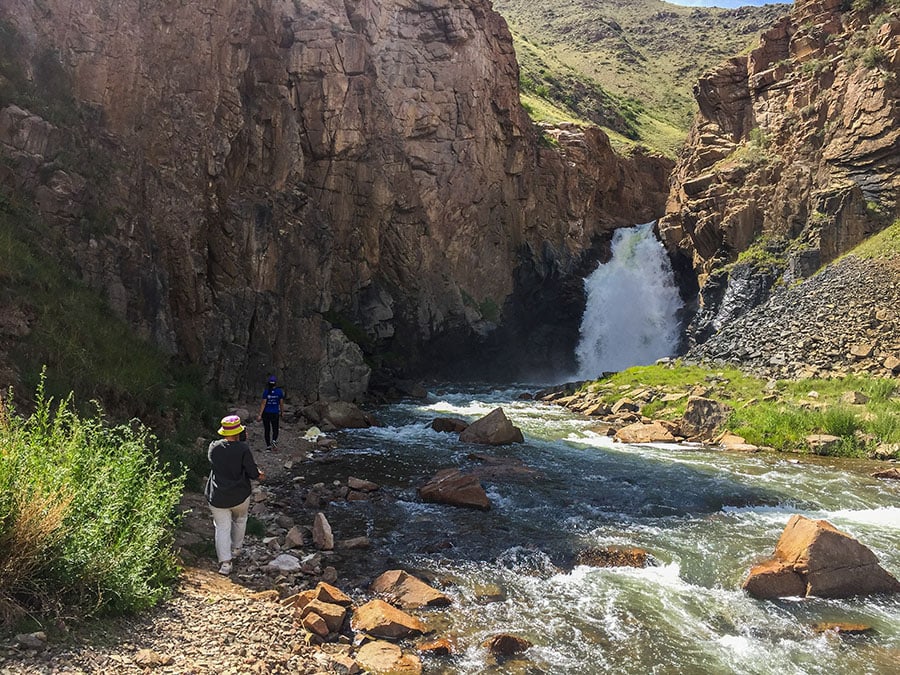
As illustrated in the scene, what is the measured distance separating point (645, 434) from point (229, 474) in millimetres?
16354

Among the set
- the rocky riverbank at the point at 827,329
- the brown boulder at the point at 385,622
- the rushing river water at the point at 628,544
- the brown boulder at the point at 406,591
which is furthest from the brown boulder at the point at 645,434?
the brown boulder at the point at 385,622

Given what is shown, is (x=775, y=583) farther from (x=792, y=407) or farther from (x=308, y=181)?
(x=308, y=181)

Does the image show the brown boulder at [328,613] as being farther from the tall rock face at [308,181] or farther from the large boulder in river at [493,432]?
the tall rock face at [308,181]

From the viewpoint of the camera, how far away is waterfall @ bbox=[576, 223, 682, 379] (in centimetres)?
4175

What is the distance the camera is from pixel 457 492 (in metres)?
13.0

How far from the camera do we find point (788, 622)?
811cm

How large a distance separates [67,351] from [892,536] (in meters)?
17.0

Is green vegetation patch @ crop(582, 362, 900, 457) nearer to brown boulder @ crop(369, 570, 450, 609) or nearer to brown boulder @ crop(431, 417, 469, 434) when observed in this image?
brown boulder @ crop(431, 417, 469, 434)

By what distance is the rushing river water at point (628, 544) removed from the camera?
7.42 m

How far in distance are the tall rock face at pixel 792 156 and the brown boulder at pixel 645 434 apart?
47.5 ft

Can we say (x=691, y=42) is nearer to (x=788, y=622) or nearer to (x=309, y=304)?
(x=309, y=304)

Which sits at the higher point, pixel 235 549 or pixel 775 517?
pixel 235 549

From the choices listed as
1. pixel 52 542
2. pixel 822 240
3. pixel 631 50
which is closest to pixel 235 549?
pixel 52 542

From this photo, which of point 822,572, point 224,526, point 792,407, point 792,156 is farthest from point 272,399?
point 792,156
